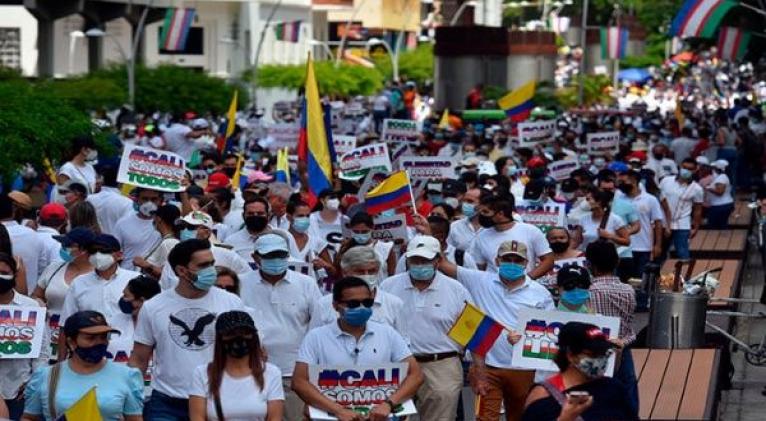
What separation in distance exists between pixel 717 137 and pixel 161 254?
25221 millimetres

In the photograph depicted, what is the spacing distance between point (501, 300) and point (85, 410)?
394 cm

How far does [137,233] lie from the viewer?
15.5 meters

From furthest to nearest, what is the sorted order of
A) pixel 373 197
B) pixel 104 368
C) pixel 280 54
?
pixel 280 54 → pixel 373 197 → pixel 104 368

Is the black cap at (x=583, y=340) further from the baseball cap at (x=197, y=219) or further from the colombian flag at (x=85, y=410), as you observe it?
the baseball cap at (x=197, y=219)

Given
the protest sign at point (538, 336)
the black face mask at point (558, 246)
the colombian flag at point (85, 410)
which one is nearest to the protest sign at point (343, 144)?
the black face mask at point (558, 246)

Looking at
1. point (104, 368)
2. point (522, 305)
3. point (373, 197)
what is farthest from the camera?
point (373, 197)

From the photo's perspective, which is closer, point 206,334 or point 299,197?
point 206,334

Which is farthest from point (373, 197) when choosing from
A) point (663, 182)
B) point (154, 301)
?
point (663, 182)

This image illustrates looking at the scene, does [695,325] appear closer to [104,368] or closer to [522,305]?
[522,305]

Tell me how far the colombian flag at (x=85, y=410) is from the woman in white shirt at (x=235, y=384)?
0.50 m

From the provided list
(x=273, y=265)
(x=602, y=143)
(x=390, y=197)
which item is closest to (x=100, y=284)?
(x=273, y=265)

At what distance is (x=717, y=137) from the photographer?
3794 cm

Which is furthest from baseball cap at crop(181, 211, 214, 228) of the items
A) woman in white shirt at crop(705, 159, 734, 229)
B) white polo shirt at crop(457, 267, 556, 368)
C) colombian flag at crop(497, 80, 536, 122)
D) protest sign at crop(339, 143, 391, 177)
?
colombian flag at crop(497, 80, 536, 122)

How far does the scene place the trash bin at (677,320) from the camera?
1389 cm
